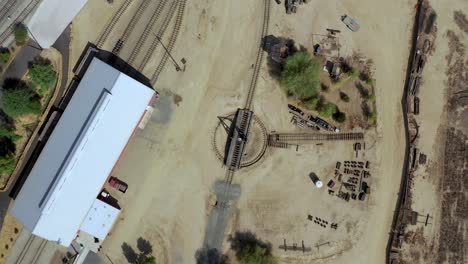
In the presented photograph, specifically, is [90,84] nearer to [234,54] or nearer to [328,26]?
[234,54]

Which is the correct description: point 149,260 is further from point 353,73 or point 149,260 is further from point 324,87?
point 353,73

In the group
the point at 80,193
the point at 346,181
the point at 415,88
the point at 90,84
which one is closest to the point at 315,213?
the point at 346,181

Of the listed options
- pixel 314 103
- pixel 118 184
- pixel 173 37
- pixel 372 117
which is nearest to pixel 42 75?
pixel 118 184

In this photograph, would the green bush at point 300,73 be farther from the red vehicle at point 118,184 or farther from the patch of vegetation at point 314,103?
the red vehicle at point 118,184

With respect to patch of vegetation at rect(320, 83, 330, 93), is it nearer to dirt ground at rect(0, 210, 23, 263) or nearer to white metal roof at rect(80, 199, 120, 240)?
white metal roof at rect(80, 199, 120, 240)

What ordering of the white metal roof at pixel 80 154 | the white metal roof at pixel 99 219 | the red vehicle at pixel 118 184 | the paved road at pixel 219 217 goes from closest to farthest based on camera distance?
the white metal roof at pixel 80 154, the white metal roof at pixel 99 219, the red vehicle at pixel 118 184, the paved road at pixel 219 217

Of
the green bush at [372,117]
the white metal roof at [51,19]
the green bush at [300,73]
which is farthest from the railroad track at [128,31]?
the green bush at [372,117]
